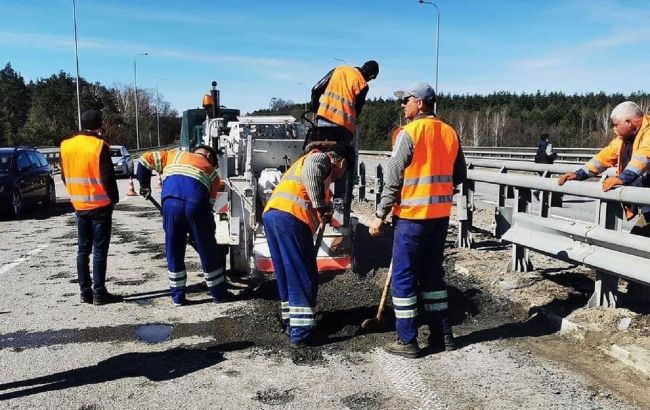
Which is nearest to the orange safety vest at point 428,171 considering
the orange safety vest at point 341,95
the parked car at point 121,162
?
the orange safety vest at point 341,95

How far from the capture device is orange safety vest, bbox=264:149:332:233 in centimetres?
450

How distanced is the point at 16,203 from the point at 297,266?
1038cm

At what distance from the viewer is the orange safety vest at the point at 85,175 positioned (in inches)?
229

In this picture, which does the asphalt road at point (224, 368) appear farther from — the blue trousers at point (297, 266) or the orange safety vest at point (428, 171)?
the orange safety vest at point (428, 171)

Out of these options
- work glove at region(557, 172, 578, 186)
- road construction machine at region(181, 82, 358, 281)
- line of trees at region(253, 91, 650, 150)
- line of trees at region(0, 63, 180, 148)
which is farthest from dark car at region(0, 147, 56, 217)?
line of trees at region(253, 91, 650, 150)

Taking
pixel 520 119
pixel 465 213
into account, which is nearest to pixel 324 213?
pixel 465 213

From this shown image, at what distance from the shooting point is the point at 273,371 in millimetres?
3955

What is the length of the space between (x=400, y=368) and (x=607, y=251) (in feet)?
6.18

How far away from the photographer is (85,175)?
5.82m

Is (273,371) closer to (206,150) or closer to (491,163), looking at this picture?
(206,150)

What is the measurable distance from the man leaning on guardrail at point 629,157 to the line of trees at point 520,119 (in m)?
56.5

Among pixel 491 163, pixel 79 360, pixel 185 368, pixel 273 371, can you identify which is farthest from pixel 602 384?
pixel 491 163

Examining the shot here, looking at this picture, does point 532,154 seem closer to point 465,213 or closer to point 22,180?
point 465,213

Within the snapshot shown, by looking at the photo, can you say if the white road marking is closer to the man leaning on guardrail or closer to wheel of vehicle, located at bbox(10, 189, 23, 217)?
wheel of vehicle, located at bbox(10, 189, 23, 217)
